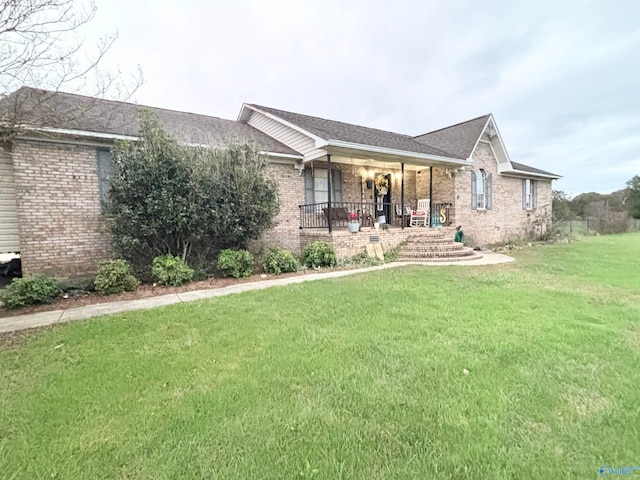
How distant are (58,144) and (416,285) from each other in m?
8.68

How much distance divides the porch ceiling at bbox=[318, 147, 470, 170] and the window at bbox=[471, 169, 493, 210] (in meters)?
2.01

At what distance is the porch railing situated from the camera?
11.3 metres

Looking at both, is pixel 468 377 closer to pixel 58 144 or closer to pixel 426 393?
pixel 426 393

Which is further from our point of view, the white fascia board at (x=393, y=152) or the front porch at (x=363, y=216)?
the front porch at (x=363, y=216)

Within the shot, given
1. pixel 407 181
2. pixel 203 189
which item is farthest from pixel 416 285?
pixel 407 181

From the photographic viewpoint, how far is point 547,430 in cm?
202

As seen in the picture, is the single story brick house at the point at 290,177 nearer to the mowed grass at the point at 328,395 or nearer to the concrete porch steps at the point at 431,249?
the concrete porch steps at the point at 431,249

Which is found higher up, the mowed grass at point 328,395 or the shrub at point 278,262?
the shrub at point 278,262

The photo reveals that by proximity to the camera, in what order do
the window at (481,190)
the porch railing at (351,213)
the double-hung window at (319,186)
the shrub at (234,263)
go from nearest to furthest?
the shrub at (234,263)
the porch railing at (351,213)
the double-hung window at (319,186)
the window at (481,190)

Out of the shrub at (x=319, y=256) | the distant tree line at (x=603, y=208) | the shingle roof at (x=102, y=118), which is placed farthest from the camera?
the distant tree line at (x=603, y=208)

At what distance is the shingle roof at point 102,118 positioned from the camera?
14.0 feet

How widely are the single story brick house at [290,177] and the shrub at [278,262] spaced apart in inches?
51.7

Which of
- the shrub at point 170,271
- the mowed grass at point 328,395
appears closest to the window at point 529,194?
the mowed grass at point 328,395

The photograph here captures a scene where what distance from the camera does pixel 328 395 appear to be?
2.45 m
